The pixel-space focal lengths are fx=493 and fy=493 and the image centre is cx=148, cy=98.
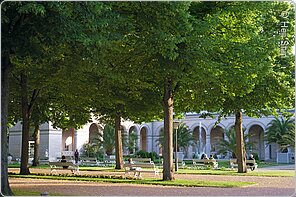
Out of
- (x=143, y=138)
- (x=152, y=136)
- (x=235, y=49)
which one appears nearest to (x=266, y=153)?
(x=152, y=136)

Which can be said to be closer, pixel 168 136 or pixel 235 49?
Result: pixel 235 49

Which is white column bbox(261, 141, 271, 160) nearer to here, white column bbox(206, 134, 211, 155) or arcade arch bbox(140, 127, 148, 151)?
white column bbox(206, 134, 211, 155)

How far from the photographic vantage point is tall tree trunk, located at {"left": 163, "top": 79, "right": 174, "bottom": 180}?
21344mm

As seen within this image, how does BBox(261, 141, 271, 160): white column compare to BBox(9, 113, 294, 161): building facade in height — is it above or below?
below

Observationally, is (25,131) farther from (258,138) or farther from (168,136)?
(258,138)

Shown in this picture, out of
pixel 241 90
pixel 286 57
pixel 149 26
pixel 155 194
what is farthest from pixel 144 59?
pixel 286 57

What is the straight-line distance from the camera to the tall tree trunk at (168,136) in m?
21.3

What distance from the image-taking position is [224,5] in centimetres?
2050

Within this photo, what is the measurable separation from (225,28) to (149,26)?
474 centimetres

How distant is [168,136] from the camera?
21.8 metres

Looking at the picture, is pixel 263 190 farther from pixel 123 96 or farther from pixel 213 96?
pixel 123 96

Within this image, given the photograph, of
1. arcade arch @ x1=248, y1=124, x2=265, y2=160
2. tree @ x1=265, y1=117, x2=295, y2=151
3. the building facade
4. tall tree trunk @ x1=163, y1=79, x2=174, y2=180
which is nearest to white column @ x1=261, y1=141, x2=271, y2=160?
the building facade

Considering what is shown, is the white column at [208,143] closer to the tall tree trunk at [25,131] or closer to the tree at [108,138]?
the tree at [108,138]

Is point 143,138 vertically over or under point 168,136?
over
